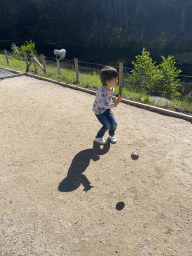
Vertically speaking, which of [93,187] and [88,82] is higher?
[88,82]

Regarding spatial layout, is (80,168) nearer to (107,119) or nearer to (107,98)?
(107,119)

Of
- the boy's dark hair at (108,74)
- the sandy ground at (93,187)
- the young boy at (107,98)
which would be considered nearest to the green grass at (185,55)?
the sandy ground at (93,187)

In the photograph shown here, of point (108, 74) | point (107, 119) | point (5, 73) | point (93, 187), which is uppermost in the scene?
point (108, 74)

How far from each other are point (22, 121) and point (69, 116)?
58.8 inches

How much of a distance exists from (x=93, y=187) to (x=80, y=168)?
62cm

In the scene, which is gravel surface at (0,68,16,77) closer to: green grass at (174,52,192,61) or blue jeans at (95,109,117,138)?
blue jeans at (95,109,117,138)

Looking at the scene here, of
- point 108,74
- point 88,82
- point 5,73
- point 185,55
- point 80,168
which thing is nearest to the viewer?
point 108,74

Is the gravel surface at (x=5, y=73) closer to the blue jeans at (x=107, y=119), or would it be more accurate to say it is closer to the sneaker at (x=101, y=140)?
the sneaker at (x=101, y=140)

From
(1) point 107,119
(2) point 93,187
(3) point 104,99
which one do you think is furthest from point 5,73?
(2) point 93,187

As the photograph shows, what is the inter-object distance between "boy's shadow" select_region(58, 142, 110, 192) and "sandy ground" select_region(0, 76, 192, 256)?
2 centimetres

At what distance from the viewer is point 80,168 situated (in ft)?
14.4

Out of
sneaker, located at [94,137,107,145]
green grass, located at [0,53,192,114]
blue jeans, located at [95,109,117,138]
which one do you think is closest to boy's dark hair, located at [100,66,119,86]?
blue jeans, located at [95,109,117,138]

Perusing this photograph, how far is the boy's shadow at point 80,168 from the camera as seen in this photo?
3.94 m

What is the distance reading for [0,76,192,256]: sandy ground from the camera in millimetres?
2998
